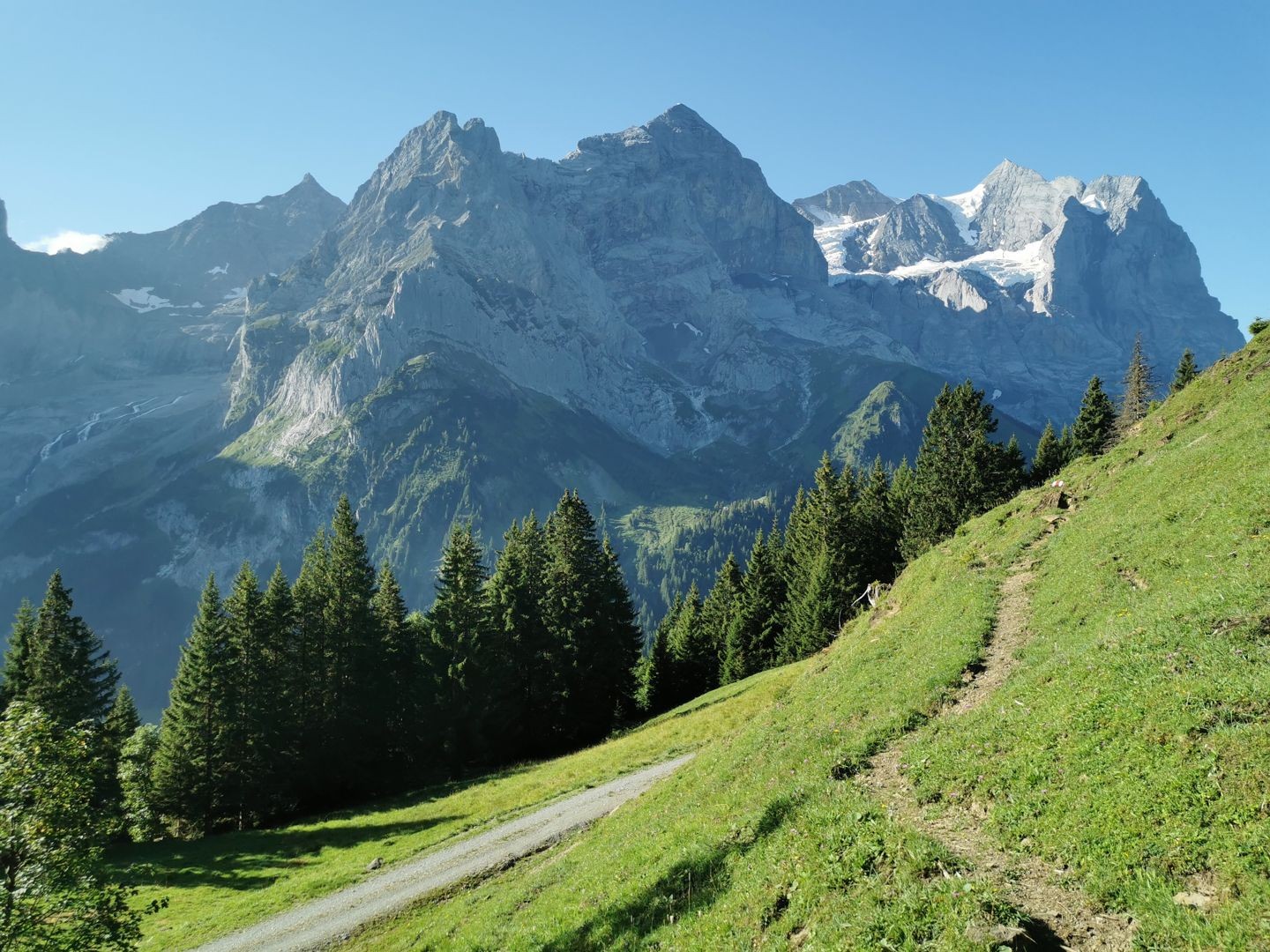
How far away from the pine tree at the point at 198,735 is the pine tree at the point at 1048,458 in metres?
83.2

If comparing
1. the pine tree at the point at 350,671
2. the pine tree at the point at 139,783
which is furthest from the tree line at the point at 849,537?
the pine tree at the point at 139,783

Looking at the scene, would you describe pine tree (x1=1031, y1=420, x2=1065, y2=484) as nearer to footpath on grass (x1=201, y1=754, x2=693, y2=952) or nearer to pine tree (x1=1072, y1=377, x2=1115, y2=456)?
pine tree (x1=1072, y1=377, x2=1115, y2=456)

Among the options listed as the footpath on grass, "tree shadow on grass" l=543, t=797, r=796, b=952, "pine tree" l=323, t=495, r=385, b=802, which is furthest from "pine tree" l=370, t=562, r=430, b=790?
"tree shadow on grass" l=543, t=797, r=796, b=952

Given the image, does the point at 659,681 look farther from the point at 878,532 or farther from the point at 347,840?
the point at 347,840

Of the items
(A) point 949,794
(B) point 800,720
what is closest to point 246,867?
(B) point 800,720

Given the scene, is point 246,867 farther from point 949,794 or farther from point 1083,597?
point 1083,597

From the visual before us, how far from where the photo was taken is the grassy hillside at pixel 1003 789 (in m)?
10.4

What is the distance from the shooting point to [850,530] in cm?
7244

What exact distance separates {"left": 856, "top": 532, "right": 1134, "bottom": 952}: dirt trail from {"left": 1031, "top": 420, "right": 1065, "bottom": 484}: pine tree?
67.5m

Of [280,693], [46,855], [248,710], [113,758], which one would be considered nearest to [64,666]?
[113,758]

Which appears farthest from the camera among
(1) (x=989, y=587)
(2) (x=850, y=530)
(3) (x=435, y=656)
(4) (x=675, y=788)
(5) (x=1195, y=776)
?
(2) (x=850, y=530)

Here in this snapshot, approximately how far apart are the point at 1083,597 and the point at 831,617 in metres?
38.8

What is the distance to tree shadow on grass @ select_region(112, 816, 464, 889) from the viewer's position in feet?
110

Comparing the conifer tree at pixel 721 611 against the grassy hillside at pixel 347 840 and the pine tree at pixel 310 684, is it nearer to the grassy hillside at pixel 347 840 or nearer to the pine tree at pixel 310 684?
the grassy hillside at pixel 347 840
